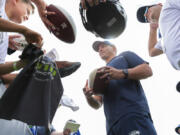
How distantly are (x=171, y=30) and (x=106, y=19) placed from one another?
746 mm

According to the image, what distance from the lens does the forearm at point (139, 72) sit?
7.61ft

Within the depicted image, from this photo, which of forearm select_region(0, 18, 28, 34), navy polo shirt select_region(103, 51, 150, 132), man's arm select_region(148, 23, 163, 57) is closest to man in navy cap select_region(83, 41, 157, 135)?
navy polo shirt select_region(103, 51, 150, 132)

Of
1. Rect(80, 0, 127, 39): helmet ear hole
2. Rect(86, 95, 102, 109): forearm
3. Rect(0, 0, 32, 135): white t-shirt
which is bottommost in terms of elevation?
Rect(86, 95, 102, 109): forearm

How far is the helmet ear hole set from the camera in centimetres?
231

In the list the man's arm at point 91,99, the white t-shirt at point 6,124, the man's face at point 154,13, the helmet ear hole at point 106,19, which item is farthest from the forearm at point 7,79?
the man's face at point 154,13

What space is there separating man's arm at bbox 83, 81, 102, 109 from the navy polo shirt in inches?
12.5

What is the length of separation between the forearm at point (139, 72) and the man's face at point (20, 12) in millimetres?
1432

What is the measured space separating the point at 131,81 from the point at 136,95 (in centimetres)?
21

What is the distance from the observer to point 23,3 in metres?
2.48

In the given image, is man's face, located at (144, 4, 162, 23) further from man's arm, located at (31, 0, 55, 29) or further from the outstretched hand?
man's arm, located at (31, 0, 55, 29)

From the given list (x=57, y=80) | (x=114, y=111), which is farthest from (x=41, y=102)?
(x=114, y=111)

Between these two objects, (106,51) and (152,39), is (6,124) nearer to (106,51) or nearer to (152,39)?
(106,51)

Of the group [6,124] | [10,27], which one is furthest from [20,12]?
[6,124]

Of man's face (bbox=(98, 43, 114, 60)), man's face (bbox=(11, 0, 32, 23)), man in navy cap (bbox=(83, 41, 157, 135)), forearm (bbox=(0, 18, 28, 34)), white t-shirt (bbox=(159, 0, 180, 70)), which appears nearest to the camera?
forearm (bbox=(0, 18, 28, 34))
